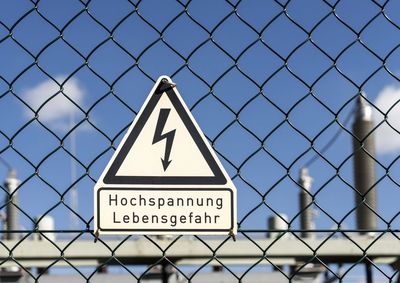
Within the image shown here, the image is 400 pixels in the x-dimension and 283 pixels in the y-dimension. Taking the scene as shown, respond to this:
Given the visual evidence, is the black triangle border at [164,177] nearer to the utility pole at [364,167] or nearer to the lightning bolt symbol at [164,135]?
the lightning bolt symbol at [164,135]

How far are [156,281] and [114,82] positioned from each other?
31.6 ft

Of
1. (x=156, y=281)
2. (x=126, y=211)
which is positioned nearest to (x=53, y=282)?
(x=156, y=281)

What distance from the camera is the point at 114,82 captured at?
6.41 ft

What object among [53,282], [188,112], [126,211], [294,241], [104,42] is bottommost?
[126,211]

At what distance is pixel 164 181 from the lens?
1911 millimetres

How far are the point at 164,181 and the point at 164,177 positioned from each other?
0.04 ft

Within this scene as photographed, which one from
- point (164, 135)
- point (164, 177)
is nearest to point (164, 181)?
point (164, 177)

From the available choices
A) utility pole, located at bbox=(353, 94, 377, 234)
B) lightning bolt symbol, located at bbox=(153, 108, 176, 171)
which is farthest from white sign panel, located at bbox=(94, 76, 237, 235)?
utility pole, located at bbox=(353, 94, 377, 234)

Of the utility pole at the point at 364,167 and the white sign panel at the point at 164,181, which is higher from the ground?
the utility pole at the point at 364,167

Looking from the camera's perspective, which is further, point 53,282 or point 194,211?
point 53,282

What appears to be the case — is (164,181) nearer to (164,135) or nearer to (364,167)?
(164,135)

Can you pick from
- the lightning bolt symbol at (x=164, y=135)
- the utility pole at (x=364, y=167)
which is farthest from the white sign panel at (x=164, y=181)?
the utility pole at (x=364, y=167)

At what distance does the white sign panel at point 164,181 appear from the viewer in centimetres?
188

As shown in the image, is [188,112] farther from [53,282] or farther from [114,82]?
[53,282]
